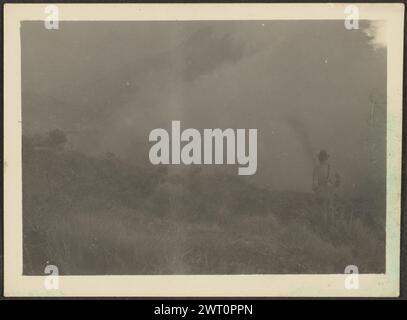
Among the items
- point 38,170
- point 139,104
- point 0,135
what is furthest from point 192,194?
point 0,135

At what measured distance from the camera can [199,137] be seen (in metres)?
2.11

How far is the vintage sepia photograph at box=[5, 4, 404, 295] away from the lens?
82.6 inches

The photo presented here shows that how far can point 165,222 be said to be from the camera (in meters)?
2.12

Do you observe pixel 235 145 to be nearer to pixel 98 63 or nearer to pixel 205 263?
pixel 205 263

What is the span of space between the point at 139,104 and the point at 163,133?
5.4 inches

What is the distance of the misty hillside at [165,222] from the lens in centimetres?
211

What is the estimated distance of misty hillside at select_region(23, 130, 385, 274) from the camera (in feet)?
6.92

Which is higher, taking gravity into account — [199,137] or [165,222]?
[199,137]

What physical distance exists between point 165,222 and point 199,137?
0.34 metres

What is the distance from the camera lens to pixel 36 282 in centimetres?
213

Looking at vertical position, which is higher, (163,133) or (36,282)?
(163,133)

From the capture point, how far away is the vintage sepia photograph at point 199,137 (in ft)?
6.88

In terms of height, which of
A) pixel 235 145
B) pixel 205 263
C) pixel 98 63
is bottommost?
pixel 205 263
